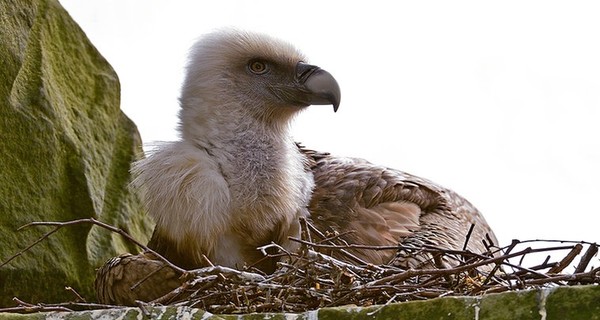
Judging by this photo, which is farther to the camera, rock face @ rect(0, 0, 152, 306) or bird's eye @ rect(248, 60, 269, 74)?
bird's eye @ rect(248, 60, 269, 74)

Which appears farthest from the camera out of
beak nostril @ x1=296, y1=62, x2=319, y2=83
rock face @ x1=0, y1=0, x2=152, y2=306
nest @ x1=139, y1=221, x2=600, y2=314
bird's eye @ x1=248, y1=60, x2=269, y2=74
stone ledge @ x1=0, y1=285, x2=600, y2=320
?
bird's eye @ x1=248, y1=60, x2=269, y2=74

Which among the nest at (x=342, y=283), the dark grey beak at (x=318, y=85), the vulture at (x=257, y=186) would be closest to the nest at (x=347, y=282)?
the nest at (x=342, y=283)

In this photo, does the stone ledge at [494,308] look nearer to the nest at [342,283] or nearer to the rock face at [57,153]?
the nest at [342,283]

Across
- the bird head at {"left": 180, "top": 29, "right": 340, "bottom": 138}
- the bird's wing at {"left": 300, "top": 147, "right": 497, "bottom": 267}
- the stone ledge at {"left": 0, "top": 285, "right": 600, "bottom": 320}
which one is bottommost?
the bird's wing at {"left": 300, "top": 147, "right": 497, "bottom": 267}

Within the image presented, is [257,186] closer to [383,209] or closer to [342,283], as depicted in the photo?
[383,209]

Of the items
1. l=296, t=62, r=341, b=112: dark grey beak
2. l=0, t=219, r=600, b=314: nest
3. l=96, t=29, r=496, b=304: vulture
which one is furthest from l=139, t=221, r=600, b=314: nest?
l=296, t=62, r=341, b=112: dark grey beak

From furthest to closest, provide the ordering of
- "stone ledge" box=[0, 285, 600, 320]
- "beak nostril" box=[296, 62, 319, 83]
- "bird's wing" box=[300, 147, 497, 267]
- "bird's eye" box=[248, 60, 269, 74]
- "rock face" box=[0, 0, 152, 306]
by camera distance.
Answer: "bird's eye" box=[248, 60, 269, 74] < "beak nostril" box=[296, 62, 319, 83] < "rock face" box=[0, 0, 152, 306] < "bird's wing" box=[300, 147, 497, 267] < "stone ledge" box=[0, 285, 600, 320]

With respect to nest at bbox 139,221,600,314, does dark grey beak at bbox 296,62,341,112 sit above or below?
above

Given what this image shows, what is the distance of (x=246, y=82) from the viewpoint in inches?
207

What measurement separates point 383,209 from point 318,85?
0.55 m

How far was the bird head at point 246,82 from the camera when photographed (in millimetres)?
5047

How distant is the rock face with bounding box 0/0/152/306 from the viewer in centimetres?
503

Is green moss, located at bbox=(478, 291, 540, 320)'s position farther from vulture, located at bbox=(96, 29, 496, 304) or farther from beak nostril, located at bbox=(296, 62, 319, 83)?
beak nostril, located at bbox=(296, 62, 319, 83)

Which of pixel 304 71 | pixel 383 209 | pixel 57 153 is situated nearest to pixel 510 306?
pixel 383 209
